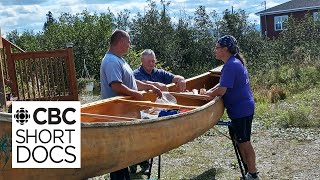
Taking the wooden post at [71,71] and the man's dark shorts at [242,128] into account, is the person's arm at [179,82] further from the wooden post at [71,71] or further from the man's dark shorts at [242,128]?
the wooden post at [71,71]

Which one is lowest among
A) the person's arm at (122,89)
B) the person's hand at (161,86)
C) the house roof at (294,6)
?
the person's hand at (161,86)

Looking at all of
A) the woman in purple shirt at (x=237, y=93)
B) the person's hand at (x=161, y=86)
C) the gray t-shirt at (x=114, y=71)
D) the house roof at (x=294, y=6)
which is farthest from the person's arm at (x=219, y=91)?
the house roof at (x=294, y=6)

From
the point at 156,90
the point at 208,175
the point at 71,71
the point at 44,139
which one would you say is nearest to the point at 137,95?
the point at 156,90

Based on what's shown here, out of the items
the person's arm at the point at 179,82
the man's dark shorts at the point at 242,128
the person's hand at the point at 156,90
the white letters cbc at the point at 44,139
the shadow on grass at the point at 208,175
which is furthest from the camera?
the person's arm at the point at 179,82

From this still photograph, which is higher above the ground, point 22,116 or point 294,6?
point 294,6

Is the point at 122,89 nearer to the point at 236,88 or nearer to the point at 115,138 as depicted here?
the point at 115,138

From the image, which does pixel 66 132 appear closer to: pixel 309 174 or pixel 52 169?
pixel 52 169

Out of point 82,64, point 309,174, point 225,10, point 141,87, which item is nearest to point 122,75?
point 141,87

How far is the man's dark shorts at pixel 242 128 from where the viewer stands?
18.3ft

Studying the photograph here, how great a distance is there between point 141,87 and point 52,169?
2.20 meters

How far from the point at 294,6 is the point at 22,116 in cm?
3920

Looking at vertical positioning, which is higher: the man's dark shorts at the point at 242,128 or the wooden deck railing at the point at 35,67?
the wooden deck railing at the point at 35,67

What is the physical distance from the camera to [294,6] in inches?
1593

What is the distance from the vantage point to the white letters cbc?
152 inches
